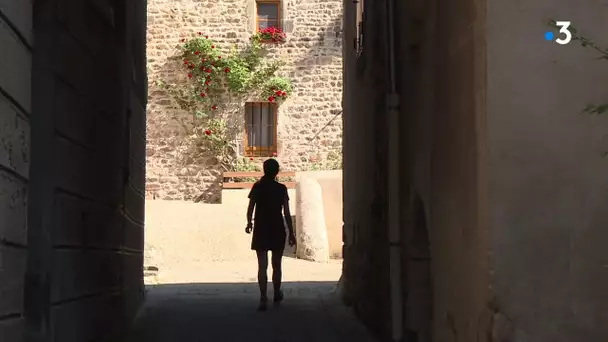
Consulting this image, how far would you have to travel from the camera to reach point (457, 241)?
3516 mm

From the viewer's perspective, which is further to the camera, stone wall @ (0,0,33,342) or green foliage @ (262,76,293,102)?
green foliage @ (262,76,293,102)

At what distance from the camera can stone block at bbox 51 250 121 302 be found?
3.47 meters

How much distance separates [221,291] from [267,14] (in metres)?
13.2

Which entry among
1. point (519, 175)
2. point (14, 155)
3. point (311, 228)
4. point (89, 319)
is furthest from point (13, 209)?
point (311, 228)

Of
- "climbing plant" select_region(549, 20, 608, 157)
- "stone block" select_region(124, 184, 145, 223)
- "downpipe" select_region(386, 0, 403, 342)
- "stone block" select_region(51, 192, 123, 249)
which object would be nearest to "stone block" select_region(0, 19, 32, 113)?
"stone block" select_region(51, 192, 123, 249)

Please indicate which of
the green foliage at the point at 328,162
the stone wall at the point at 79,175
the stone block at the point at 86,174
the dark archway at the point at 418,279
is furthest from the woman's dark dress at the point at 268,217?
the green foliage at the point at 328,162

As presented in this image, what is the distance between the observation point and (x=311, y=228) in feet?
41.4

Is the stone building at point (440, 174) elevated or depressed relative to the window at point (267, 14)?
depressed

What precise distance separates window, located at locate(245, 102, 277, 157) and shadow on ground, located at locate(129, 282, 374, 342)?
11.6 m

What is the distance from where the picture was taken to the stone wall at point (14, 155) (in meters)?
2.53

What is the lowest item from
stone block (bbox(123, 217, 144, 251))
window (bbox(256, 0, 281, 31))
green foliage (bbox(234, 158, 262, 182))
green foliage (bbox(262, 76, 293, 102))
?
stone block (bbox(123, 217, 144, 251))

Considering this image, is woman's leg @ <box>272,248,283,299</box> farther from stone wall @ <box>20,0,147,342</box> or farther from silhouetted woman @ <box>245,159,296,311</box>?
stone wall @ <box>20,0,147,342</box>

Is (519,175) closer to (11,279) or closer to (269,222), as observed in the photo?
(11,279)

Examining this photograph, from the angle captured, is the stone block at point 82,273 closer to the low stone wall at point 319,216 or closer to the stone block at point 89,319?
the stone block at point 89,319
